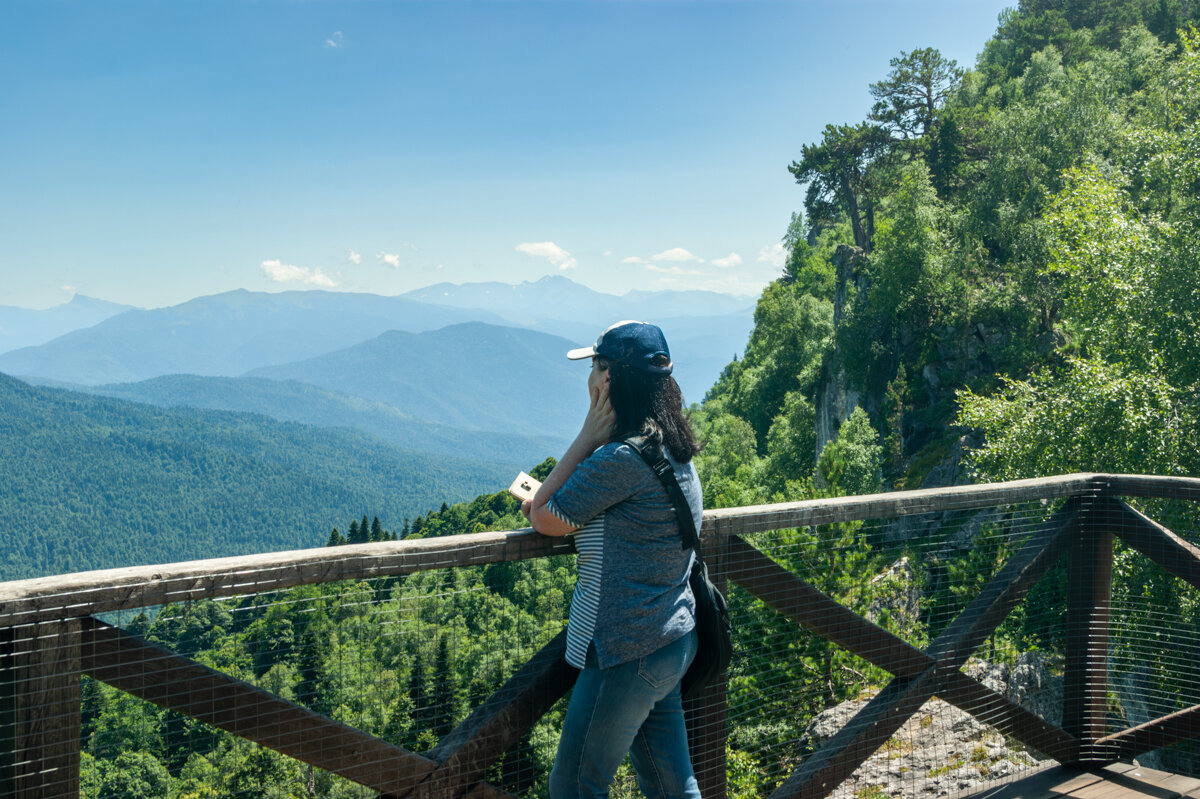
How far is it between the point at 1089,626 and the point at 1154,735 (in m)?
0.62

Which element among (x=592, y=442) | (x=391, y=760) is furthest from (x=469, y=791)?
(x=592, y=442)

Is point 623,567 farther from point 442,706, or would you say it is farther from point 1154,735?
point 1154,735

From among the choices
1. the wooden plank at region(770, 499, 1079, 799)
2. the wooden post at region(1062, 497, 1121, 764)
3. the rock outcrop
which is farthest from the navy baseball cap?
the wooden post at region(1062, 497, 1121, 764)

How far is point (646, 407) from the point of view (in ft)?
7.71

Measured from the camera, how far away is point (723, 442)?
60.2 meters

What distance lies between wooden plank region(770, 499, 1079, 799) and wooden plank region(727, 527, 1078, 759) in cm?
7

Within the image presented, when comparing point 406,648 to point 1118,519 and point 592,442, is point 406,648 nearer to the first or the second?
point 592,442

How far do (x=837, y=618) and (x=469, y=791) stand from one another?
1.52m

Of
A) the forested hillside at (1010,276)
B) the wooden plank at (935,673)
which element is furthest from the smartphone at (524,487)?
the forested hillside at (1010,276)

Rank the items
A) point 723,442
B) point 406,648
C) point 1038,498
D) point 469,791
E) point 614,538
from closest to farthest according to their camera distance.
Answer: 1. point 614,538
2. point 469,791
3. point 406,648
4. point 1038,498
5. point 723,442

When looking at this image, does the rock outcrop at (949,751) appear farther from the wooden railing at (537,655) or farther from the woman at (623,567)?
the woman at (623,567)

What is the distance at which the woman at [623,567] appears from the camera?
7.30 feet

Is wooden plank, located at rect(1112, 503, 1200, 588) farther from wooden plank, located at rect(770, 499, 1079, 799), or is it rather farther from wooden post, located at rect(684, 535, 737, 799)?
wooden post, located at rect(684, 535, 737, 799)

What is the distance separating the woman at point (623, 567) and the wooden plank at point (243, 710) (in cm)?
49
